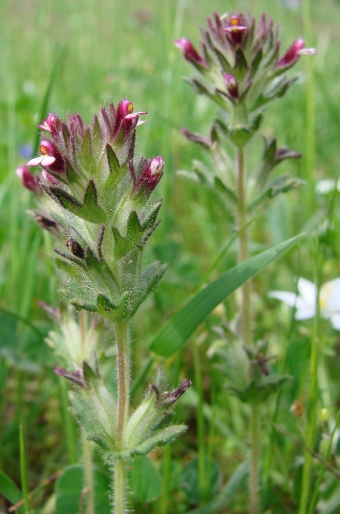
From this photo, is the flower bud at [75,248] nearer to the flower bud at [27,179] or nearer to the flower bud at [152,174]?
the flower bud at [152,174]

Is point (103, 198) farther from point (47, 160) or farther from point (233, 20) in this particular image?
point (233, 20)

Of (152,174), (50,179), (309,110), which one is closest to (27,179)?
(50,179)

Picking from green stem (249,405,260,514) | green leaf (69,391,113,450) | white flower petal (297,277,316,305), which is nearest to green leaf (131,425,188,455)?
green leaf (69,391,113,450)

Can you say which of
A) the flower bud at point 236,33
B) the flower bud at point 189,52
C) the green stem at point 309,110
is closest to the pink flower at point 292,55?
the flower bud at point 236,33

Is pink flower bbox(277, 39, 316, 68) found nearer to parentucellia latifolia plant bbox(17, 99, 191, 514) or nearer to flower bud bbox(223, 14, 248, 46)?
flower bud bbox(223, 14, 248, 46)

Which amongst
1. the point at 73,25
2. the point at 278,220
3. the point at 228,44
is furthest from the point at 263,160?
the point at 73,25

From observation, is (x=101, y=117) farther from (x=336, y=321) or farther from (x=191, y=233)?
(x=191, y=233)
